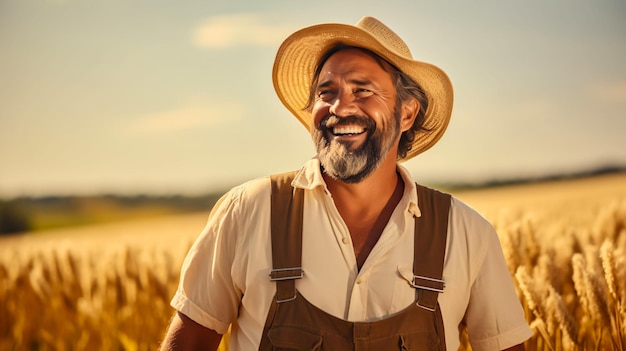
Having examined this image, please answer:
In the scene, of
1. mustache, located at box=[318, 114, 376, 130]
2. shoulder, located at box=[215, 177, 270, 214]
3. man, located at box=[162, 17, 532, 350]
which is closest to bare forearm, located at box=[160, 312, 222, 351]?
man, located at box=[162, 17, 532, 350]

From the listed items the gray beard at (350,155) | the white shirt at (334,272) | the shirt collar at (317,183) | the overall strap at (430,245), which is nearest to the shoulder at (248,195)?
the white shirt at (334,272)

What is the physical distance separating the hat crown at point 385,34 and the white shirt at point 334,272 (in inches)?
23.3

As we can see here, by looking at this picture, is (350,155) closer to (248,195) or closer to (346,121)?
(346,121)

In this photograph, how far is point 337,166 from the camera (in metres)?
3.33

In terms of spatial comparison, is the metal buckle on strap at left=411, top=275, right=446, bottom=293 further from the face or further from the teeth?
the teeth

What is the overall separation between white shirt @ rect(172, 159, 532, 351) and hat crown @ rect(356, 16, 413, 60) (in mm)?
591

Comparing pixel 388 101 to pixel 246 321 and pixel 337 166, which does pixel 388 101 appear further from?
pixel 246 321

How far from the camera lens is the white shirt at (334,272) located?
3.15 metres

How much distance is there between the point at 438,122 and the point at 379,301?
110 centimetres

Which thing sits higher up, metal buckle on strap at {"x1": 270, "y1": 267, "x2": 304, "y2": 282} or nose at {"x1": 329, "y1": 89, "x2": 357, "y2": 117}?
nose at {"x1": 329, "y1": 89, "x2": 357, "y2": 117}

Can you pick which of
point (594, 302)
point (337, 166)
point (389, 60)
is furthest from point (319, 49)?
point (594, 302)

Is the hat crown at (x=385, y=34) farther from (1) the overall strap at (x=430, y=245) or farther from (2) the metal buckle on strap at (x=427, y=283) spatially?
(2) the metal buckle on strap at (x=427, y=283)

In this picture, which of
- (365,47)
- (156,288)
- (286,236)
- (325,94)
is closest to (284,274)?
(286,236)

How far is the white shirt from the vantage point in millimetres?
3148
